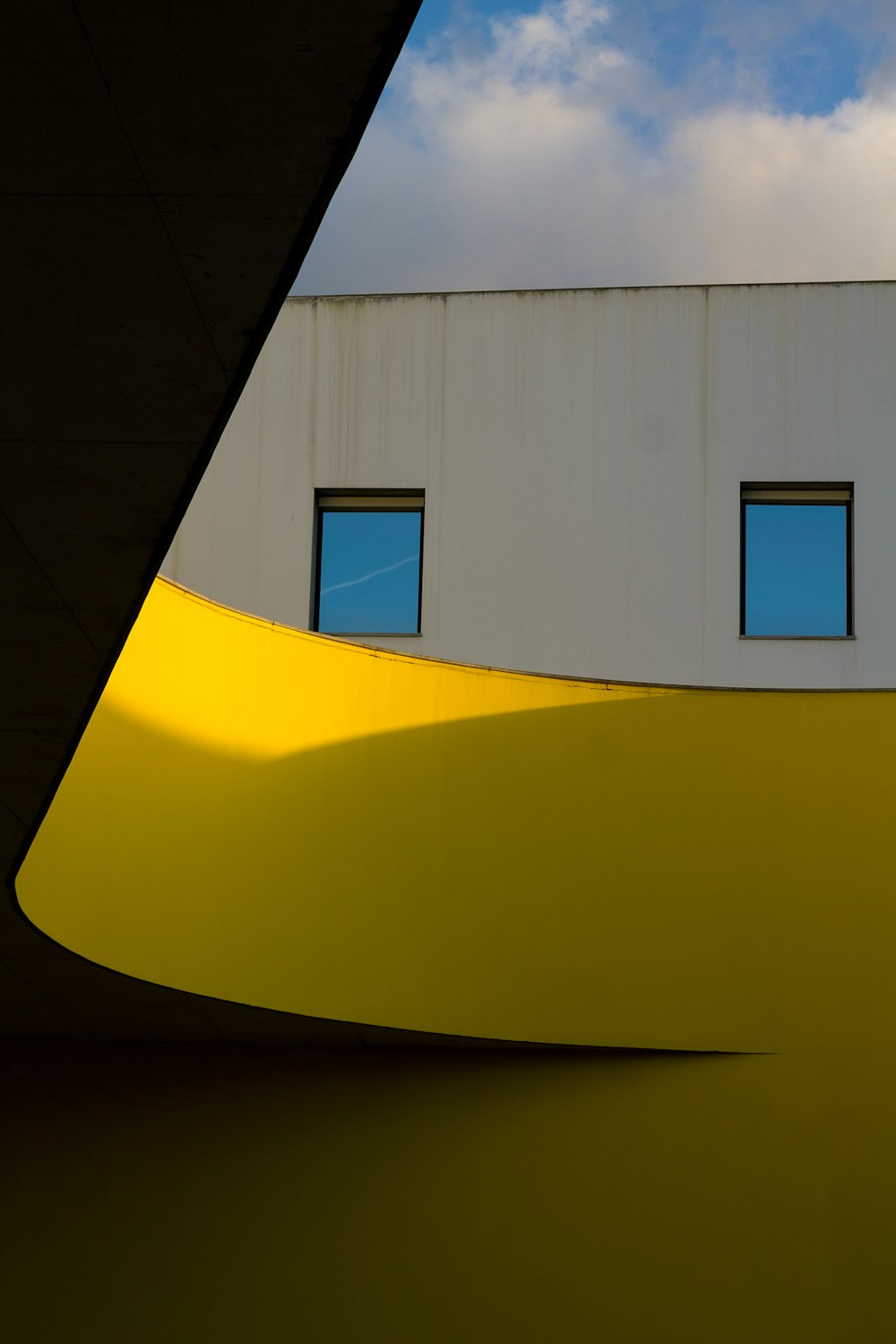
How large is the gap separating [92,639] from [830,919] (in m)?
6.07

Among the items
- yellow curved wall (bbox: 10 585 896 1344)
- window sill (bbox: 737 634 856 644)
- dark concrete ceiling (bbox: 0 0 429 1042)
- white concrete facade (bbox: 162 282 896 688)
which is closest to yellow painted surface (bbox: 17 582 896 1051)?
yellow curved wall (bbox: 10 585 896 1344)

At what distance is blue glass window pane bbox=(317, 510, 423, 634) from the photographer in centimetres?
1388

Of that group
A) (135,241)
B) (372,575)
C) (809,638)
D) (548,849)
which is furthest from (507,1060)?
(135,241)

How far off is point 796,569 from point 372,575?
12.0ft

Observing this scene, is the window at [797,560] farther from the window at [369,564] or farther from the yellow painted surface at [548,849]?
the yellow painted surface at [548,849]

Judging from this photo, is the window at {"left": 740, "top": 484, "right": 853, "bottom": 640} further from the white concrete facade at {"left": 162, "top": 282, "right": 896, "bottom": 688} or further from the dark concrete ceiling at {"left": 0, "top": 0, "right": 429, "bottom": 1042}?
the dark concrete ceiling at {"left": 0, "top": 0, "right": 429, "bottom": 1042}

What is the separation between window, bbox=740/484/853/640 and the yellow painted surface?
459 centimetres

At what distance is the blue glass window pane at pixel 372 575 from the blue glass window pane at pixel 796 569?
291 centimetres

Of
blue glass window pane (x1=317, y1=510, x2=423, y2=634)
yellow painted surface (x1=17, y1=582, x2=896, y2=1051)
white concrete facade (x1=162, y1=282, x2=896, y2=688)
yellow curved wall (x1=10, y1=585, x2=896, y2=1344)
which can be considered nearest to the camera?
yellow painted surface (x1=17, y1=582, x2=896, y2=1051)

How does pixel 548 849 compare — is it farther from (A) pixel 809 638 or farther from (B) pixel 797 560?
(B) pixel 797 560

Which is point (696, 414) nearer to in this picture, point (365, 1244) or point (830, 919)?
point (830, 919)

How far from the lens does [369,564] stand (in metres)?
14.0

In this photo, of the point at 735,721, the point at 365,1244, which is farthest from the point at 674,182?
the point at 365,1244

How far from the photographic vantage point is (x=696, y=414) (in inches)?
539
